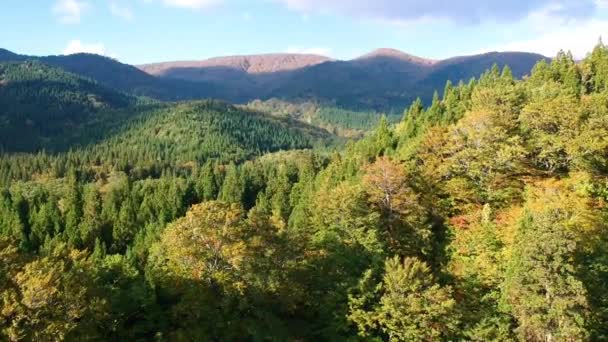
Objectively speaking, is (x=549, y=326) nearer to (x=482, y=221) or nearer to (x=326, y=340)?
(x=482, y=221)

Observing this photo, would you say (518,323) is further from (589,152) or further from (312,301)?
(589,152)

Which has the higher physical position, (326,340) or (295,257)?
(295,257)

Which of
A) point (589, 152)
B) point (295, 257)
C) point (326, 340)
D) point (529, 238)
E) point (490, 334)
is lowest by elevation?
point (326, 340)

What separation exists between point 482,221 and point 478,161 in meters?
9.68

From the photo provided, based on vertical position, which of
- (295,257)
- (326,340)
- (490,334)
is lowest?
(326,340)


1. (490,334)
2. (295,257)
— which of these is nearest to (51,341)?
(295,257)

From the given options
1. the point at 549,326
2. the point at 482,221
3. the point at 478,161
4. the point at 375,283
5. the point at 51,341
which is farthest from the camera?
the point at 478,161

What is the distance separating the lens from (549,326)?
1441 inches

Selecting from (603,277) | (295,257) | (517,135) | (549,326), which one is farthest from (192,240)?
(517,135)

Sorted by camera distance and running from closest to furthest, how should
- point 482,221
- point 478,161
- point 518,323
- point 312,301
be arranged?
1. point 518,323
2. point 312,301
3. point 482,221
4. point 478,161

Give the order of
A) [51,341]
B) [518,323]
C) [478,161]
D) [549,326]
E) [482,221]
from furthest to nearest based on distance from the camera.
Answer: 1. [478,161]
2. [482,221]
3. [518,323]
4. [549,326]
5. [51,341]

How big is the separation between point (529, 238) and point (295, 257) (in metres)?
18.5

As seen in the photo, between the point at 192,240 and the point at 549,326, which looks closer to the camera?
the point at 549,326

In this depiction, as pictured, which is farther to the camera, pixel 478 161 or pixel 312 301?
pixel 478 161
